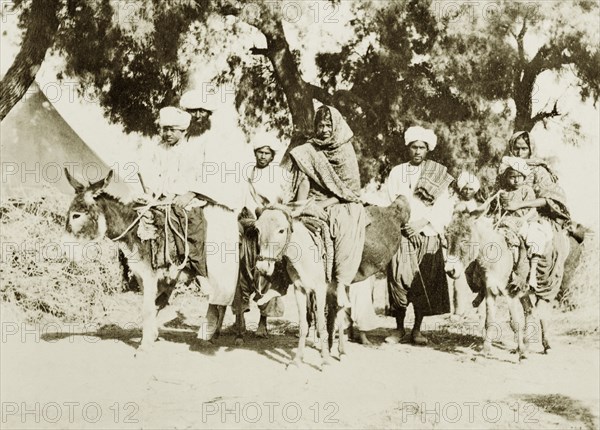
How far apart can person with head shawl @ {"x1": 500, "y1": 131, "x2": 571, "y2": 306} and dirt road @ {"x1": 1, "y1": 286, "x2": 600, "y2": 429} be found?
77cm

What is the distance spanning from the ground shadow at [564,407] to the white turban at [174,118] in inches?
151

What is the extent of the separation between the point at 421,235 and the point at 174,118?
2.85m

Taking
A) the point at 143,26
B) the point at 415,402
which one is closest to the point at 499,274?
the point at 415,402

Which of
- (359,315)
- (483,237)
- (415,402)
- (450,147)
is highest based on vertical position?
(450,147)

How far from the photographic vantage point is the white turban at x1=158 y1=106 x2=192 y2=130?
6.98 metres

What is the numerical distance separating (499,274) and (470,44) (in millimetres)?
3759

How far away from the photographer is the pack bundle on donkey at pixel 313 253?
6.23 meters

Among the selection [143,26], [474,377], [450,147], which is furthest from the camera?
[450,147]

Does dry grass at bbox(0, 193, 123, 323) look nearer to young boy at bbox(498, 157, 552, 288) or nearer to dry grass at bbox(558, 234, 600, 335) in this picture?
young boy at bbox(498, 157, 552, 288)

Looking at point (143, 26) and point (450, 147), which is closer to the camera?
point (143, 26)

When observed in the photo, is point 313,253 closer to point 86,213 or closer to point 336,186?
point 336,186

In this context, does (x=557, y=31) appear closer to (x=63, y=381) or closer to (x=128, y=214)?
(x=128, y=214)

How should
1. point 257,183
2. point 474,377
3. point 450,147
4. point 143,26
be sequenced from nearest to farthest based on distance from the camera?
point 474,377 → point 257,183 → point 143,26 → point 450,147

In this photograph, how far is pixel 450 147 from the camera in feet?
33.9
